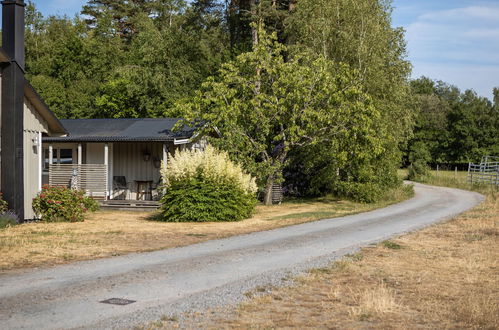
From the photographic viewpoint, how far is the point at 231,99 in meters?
24.7

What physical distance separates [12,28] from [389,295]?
13.9 m

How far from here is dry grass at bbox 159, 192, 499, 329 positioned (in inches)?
255

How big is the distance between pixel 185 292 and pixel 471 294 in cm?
397

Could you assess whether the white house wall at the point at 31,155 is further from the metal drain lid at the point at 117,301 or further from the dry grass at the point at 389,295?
the metal drain lid at the point at 117,301

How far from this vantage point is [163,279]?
8898mm

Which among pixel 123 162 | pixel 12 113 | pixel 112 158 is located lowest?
pixel 123 162

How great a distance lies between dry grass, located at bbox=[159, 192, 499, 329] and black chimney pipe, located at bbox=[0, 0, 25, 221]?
10.5 meters

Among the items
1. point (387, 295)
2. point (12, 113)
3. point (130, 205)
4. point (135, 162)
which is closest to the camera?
point (387, 295)

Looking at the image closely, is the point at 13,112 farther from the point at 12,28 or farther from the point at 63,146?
the point at 63,146

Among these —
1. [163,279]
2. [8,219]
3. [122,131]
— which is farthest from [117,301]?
[122,131]

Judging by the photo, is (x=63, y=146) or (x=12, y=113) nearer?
(x=12, y=113)

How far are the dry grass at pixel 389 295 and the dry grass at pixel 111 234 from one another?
4.59 m

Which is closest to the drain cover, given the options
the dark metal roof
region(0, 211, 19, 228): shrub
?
region(0, 211, 19, 228): shrub

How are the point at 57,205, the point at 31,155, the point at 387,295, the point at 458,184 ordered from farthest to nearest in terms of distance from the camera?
the point at 458,184 < the point at 31,155 < the point at 57,205 < the point at 387,295
